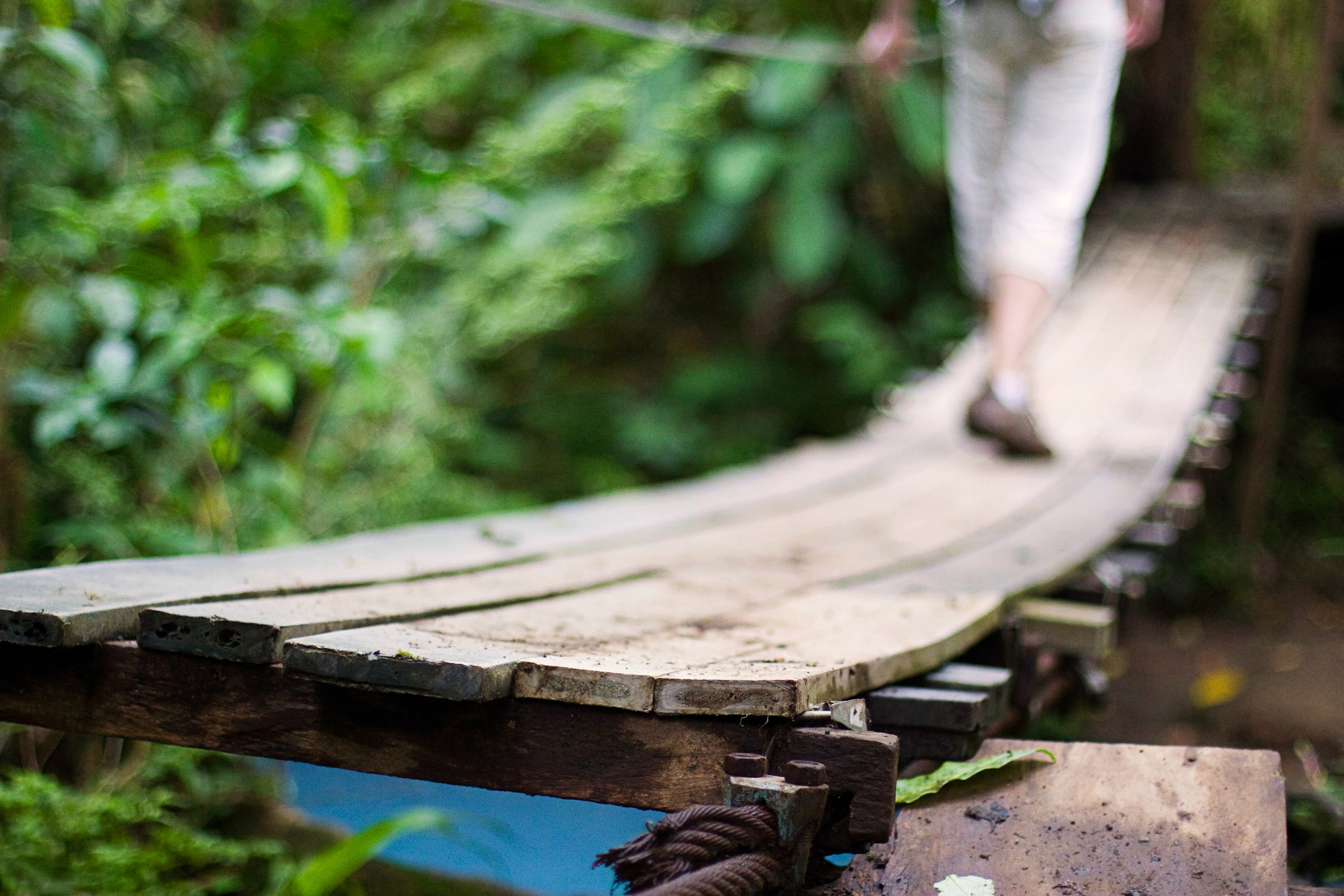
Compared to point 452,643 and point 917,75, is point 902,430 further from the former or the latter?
point 452,643

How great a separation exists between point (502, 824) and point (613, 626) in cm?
112

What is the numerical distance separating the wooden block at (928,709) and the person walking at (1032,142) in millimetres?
1857

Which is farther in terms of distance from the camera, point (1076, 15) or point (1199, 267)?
point (1199, 267)

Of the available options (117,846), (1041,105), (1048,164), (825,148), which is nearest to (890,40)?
(1041,105)

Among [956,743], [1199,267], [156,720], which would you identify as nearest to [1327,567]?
[1199,267]

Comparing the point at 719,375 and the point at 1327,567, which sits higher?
the point at 719,375

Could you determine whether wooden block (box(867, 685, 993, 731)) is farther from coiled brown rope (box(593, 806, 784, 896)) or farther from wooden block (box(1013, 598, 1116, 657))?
wooden block (box(1013, 598, 1116, 657))

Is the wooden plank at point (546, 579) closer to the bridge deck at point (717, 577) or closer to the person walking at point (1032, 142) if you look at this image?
the bridge deck at point (717, 577)

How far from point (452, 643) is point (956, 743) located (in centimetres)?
68

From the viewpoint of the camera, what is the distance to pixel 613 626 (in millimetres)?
1702

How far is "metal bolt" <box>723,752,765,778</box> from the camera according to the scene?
1294mm

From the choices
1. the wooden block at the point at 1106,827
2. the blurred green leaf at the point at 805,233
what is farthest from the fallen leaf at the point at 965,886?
the blurred green leaf at the point at 805,233

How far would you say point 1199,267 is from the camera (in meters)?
5.02

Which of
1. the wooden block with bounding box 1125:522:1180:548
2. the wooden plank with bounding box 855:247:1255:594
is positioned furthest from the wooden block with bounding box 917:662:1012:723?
the wooden block with bounding box 1125:522:1180:548
